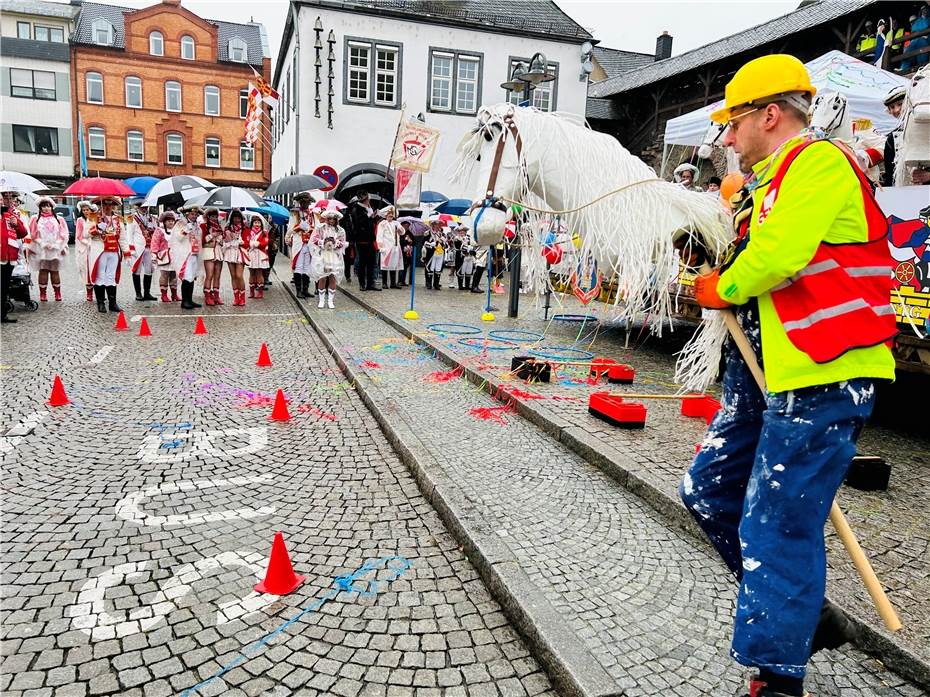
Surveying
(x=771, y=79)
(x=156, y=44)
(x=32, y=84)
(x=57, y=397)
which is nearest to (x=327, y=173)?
(x=57, y=397)

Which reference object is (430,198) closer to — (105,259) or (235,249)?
(235,249)

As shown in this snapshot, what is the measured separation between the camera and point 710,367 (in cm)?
338

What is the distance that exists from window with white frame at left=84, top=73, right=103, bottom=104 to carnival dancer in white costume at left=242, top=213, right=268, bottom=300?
34.5 metres

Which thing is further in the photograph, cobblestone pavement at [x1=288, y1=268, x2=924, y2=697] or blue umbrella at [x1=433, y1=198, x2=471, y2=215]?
blue umbrella at [x1=433, y1=198, x2=471, y2=215]

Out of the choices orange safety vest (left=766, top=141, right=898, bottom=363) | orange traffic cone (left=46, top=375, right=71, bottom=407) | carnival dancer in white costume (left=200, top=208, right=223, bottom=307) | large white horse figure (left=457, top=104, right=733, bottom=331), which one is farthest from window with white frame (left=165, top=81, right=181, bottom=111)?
orange safety vest (left=766, top=141, right=898, bottom=363)

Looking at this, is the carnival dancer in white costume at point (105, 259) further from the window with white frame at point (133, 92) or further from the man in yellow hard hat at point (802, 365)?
the window with white frame at point (133, 92)

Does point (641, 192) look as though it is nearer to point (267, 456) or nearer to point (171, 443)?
point (267, 456)

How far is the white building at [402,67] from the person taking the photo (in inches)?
856

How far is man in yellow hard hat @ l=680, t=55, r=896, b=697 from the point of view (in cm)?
190

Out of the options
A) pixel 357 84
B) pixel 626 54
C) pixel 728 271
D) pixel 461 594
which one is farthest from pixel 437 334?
pixel 626 54

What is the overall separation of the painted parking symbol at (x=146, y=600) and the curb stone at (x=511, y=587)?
3.47 ft

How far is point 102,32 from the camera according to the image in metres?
40.5

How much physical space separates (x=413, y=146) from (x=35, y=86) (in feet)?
139

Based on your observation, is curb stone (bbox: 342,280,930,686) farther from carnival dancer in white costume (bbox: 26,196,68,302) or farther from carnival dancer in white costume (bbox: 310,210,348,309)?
carnival dancer in white costume (bbox: 26,196,68,302)
